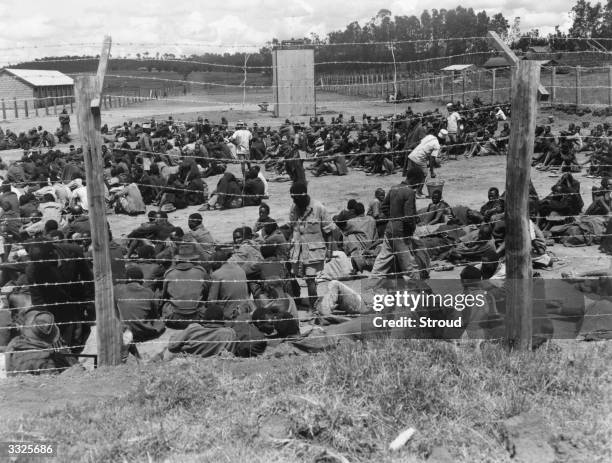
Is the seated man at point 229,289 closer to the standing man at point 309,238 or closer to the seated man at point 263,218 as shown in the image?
the standing man at point 309,238

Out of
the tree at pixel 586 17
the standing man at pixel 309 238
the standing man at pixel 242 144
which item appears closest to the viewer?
the standing man at pixel 309 238

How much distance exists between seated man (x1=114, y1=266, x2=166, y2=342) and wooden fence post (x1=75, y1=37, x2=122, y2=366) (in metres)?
1.28

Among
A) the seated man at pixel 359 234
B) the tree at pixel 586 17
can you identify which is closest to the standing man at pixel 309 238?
the seated man at pixel 359 234

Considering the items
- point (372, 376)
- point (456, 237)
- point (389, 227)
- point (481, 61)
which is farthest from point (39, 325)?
point (481, 61)

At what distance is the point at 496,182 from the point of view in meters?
16.7

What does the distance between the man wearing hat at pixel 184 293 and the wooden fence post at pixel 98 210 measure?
170 centimetres

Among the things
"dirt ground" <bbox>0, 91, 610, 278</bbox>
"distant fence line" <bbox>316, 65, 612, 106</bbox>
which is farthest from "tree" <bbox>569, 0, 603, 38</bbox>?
"dirt ground" <bbox>0, 91, 610, 278</bbox>

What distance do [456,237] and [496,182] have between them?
6648 mm

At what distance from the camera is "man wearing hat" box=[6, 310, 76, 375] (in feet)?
19.0

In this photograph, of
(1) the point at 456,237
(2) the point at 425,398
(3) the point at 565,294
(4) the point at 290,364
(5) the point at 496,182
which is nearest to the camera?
(2) the point at 425,398

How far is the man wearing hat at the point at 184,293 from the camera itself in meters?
7.35

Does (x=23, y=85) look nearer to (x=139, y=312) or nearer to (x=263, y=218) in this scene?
(x=263, y=218)

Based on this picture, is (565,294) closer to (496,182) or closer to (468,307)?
(468,307)

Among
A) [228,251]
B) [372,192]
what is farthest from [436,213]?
[372,192]
